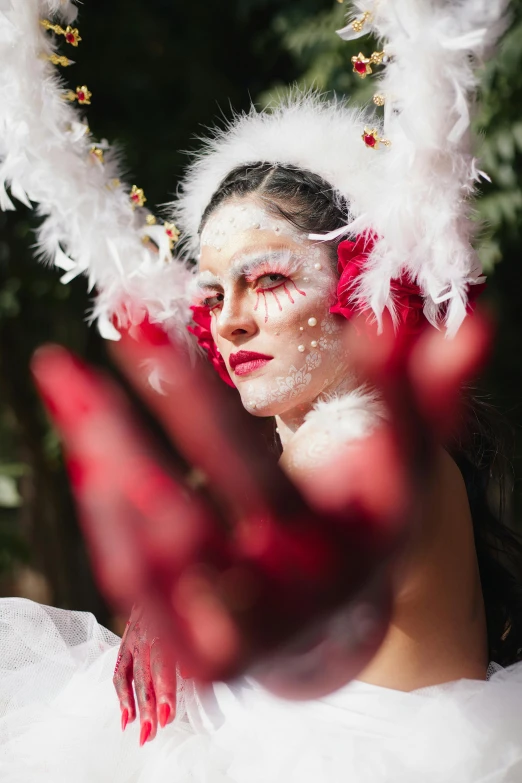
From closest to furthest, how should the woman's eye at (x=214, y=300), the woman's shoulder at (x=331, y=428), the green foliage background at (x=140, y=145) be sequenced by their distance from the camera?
the woman's shoulder at (x=331, y=428)
the woman's eye at (x=214, y=300)
the green foliage background at (x=140, y=145)

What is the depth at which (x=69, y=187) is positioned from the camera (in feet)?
7.29

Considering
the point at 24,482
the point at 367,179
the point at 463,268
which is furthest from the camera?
the point at 24,482

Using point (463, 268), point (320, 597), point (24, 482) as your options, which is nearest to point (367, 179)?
point (463, 268)

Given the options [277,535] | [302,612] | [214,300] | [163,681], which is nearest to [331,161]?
[214,300]

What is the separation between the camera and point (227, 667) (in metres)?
1.51

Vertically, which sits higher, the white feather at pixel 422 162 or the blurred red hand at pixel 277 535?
the white feather at pixel 422 162

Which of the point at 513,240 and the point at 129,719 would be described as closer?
the point at 129,719

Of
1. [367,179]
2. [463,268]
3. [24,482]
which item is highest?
[367,179]

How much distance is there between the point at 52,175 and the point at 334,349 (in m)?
0.96

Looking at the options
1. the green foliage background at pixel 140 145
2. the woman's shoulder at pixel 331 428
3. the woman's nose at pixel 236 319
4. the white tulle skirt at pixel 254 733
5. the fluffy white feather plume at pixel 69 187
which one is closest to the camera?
the white tulle skirt at pixel 254 733

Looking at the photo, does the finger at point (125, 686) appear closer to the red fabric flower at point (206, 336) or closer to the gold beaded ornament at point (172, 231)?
the red fabric flower at point (206, 336)

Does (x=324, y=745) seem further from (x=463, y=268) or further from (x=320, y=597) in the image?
(x=463, y=268)

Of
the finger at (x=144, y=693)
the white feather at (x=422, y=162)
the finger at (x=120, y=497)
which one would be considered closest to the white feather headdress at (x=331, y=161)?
the white feather at (x=422, y=162)

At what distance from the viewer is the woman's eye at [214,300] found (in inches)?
75.2
